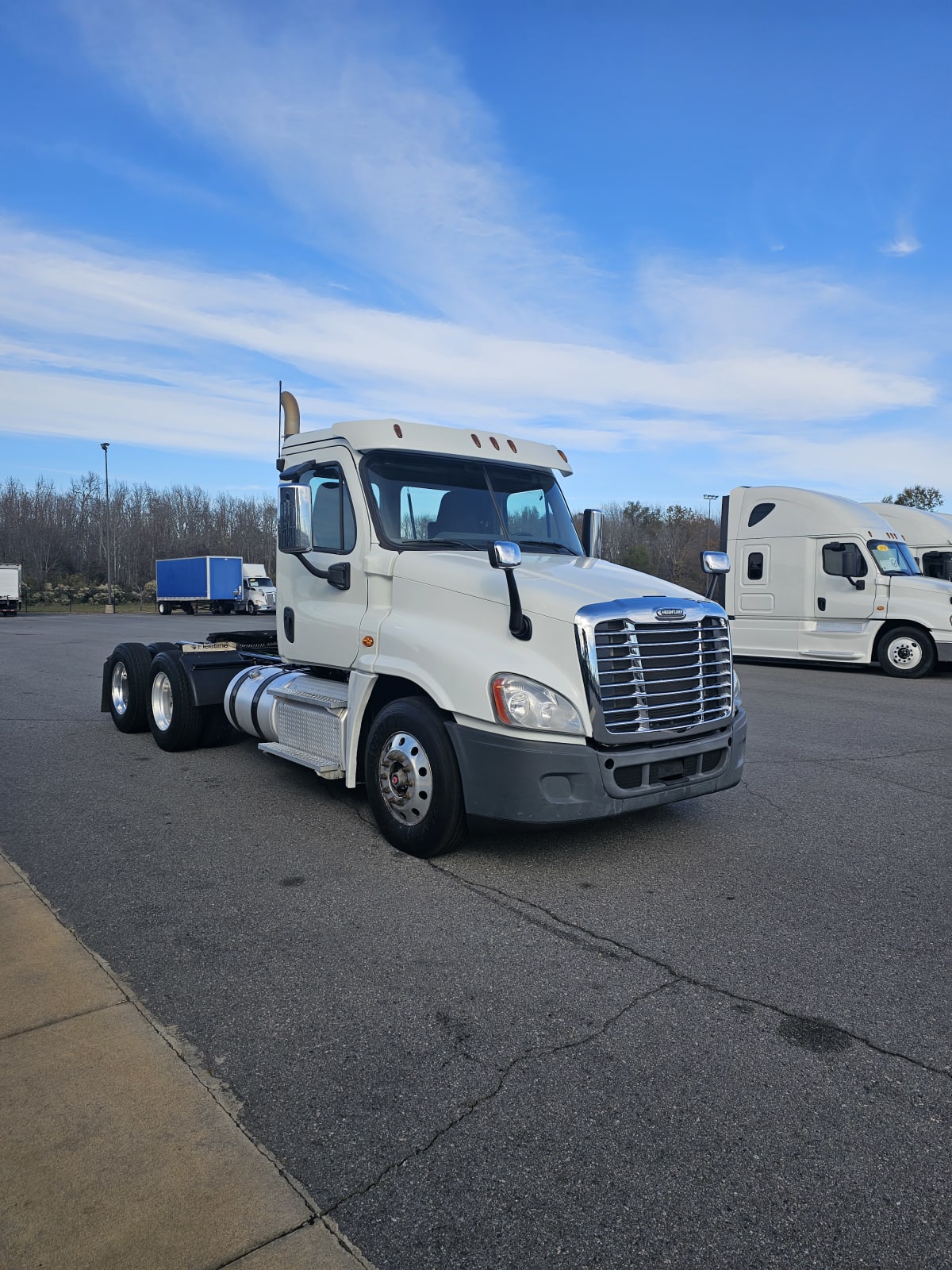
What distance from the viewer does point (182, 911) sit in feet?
14.4

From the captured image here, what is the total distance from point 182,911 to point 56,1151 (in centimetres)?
181

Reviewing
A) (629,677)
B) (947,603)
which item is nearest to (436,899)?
(629,677)

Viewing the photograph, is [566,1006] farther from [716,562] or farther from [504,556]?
[716,562]

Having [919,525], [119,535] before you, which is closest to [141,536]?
[119,535]

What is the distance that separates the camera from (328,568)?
20.5 ft

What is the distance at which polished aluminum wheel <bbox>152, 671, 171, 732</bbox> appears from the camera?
8406 millimetres

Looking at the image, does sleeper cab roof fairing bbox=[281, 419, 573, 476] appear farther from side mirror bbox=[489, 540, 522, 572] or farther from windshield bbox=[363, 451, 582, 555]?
side mirror bbox=[489, 540, 522, 572]

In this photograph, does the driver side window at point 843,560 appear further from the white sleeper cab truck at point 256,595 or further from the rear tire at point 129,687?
the white sleeper cab truck at point 256,595

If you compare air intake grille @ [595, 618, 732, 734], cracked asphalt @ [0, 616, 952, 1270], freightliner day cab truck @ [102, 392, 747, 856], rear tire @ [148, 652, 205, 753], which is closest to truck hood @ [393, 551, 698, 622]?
freightliner day cab truck @ [102, 392, 747, 856]

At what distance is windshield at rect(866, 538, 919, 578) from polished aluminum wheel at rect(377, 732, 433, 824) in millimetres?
12853

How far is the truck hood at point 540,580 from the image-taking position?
16.3 feet

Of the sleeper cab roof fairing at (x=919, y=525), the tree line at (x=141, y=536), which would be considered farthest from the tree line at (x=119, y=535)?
the sleeper cab roof fairing at (x=919, y=525)

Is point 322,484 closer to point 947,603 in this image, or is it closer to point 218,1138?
point 218,1138

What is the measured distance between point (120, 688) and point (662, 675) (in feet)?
21.0
